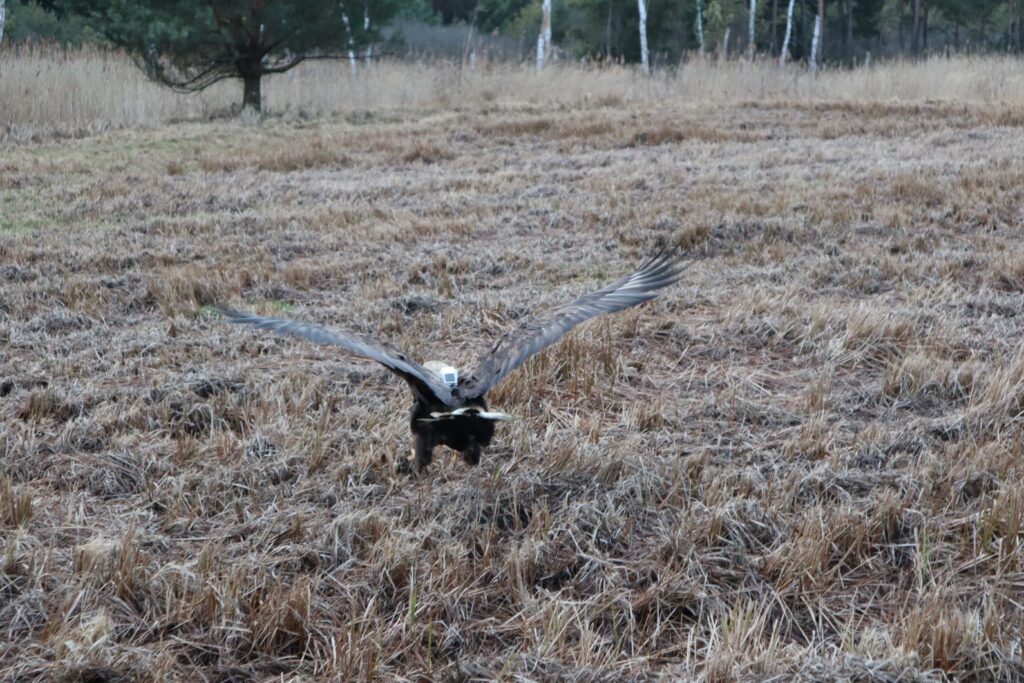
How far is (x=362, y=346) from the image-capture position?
3428 mm

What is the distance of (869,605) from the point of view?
309 centimetres

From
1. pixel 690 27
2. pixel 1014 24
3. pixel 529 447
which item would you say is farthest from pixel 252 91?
pixel 1014 24

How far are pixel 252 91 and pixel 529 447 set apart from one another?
11956mm

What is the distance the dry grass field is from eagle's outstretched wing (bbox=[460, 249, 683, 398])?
0.41 m

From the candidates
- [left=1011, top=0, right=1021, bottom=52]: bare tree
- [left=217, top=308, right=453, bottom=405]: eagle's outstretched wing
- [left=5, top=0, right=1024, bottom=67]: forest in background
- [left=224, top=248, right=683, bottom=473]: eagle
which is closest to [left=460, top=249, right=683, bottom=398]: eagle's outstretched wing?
[left=224, top=248, right=683, bottom=473]: eagle

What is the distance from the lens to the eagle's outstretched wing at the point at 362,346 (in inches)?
134

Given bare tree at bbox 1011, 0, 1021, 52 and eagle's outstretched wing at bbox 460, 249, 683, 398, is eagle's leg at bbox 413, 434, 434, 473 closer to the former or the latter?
eagle's outstretched wing at bbox 460, 249, 683, 398

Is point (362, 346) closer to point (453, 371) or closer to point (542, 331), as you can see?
point (453, 371)

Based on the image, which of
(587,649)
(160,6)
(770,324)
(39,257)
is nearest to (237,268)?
(39,257)

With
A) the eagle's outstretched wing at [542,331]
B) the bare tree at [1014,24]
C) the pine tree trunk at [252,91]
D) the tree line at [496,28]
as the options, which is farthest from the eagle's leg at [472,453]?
the bare tree at [1014,24]

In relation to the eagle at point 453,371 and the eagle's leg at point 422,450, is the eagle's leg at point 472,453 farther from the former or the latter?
the eagle's leg at point 422,450

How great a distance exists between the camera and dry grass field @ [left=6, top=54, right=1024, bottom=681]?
9.53 ft

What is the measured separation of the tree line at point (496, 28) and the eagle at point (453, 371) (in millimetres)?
11295

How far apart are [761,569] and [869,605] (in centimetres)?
33
